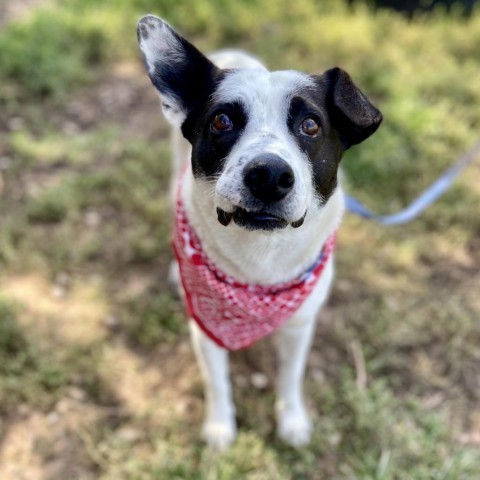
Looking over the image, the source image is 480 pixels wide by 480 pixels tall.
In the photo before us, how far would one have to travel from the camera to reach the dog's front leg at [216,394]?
9.62 feet

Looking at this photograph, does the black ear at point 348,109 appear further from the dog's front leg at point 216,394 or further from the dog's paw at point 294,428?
the dog's paw at point 294,428

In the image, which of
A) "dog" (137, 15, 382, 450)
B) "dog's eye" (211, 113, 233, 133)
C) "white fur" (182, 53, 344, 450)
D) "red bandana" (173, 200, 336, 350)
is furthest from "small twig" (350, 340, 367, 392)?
"dog's eye" (211, 113, 233, 133)

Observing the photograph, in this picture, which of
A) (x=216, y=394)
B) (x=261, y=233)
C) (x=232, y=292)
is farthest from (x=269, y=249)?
(x=216, y=394)

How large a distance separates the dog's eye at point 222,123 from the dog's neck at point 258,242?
0.73 ft

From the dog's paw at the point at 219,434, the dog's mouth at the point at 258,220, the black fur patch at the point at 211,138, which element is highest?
the black fur patch at the point at 211,138

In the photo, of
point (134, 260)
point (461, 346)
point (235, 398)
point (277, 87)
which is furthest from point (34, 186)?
point (461, 346)

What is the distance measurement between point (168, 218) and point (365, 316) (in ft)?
5.18

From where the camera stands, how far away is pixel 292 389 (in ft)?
10.3

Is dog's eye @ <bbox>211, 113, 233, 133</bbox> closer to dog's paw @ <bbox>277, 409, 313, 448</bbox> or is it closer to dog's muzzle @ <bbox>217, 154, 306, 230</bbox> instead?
dog's muzzle @ <bbox>217, 154, 306, 230</bbox>

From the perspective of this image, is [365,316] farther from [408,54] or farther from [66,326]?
[408,54]

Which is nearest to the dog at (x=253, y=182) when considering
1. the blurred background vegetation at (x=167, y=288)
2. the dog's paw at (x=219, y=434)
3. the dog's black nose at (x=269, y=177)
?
the dog's black nose at (x=269, y=177)

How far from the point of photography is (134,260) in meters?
4.10

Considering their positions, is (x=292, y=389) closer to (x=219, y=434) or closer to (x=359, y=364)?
(x=219, y=434)

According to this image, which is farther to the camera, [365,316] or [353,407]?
[365,316]
